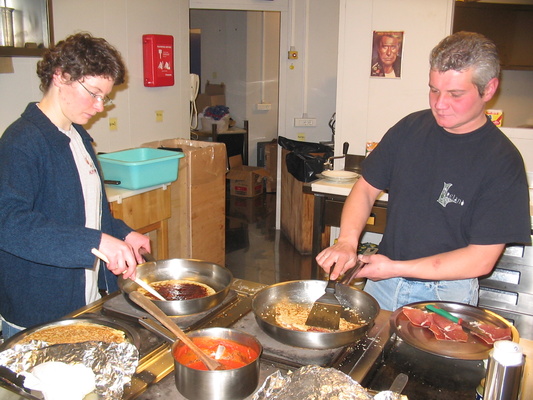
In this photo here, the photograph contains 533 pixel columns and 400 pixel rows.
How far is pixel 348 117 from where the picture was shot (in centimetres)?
412

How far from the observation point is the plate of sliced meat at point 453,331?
1375 millimetres

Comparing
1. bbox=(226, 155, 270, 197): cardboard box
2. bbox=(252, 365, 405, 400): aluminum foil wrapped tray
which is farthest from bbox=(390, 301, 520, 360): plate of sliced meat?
bbox=(226, 155, 270, 197): cardboard box

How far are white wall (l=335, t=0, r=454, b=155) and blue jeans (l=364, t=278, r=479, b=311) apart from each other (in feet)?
7.67

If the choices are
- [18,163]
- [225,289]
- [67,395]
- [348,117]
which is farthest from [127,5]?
[67,395]

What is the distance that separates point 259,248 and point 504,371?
14.0 ft

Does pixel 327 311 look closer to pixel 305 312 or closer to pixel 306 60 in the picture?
pixel 305 312

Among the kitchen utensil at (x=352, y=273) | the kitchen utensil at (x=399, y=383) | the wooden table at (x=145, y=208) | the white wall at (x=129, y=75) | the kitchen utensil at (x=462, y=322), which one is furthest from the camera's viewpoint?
the wooden table at (x=145, y=208)

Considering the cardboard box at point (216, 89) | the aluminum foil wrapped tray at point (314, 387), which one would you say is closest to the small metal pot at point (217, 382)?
the aluminum foil wrapped tray at point (314, 387)

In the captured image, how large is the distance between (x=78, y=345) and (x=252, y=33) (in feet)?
23.4

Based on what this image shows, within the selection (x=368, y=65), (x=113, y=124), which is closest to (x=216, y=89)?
(x=113, y=124)

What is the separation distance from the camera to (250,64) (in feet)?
25.6

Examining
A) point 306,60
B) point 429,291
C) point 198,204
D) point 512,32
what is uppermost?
point 512,32

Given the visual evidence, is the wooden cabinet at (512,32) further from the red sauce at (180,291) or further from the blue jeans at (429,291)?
the red sauce at (180,291)

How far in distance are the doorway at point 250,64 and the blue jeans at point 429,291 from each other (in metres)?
6.12
